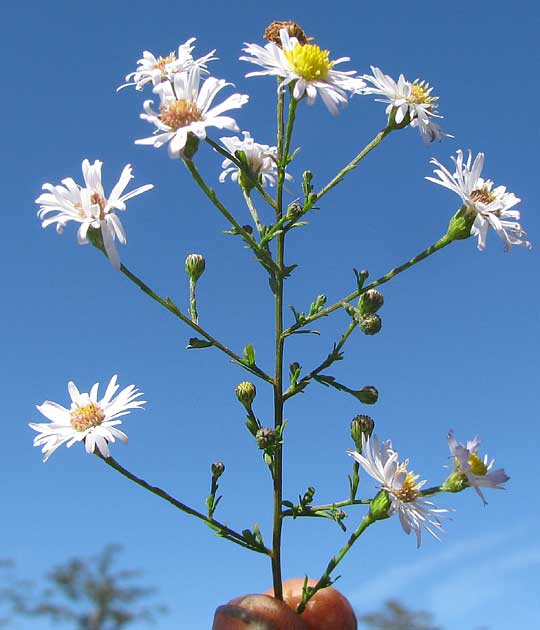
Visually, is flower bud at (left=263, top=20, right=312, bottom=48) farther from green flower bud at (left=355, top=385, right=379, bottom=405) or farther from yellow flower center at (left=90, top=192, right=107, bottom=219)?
green flower bud at (left=355, top=385, right=379, bottom=405)

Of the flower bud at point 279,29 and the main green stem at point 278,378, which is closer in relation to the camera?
the main green stem at point 278,378

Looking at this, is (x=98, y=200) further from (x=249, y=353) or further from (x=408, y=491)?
(x=408, y=491)

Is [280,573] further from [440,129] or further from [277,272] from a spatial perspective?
[440,129]

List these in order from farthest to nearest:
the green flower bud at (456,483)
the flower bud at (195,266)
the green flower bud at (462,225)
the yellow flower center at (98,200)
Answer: the flower bud at (195,266) → the green flower bud at (462,225) → the green flower bud at (456,483) → the yellow flower center at (98,200)

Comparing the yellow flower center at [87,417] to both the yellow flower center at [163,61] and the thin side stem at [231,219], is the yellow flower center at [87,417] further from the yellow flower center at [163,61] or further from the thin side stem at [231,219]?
the yellow flower center at [163,61]

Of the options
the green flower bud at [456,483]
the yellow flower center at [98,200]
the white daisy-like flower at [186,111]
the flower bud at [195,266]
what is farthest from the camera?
the flower bud at [195,266]

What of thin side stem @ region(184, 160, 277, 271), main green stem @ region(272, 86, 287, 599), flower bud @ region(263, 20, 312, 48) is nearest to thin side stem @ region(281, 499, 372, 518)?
main green stem @ region(272, 86, 287, 599)

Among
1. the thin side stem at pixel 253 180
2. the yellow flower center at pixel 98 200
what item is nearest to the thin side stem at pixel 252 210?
the thin side stem at pixel 253 180
